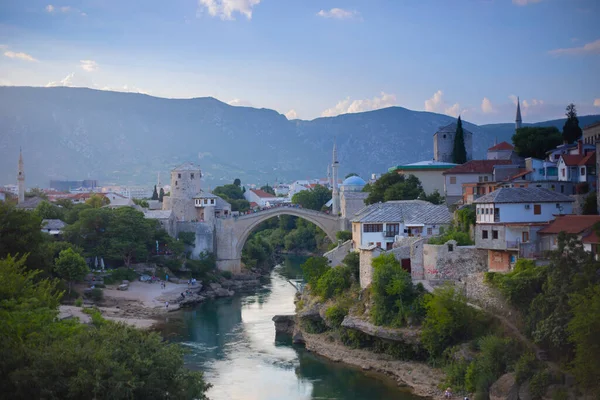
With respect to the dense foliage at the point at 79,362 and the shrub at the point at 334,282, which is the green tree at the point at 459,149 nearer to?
the shrub at the point at 334,282

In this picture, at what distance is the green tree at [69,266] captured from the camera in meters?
37.9

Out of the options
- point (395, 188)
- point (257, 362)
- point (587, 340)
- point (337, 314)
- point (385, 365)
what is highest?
point (395, 188)

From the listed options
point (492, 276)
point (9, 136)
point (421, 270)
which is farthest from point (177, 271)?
→ point (9, 136)

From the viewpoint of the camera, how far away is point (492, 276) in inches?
931

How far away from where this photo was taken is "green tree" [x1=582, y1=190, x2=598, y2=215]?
88.2ft

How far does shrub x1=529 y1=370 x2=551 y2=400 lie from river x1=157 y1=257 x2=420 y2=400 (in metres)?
4.03

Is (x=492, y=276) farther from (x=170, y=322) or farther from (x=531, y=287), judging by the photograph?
(x=170, y=322)

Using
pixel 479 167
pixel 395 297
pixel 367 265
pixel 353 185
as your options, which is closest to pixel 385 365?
pixel 395 297

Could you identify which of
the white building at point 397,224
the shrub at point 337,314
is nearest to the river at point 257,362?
the shrub at point 337,314

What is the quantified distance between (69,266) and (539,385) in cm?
2619

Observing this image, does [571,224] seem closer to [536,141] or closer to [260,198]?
[536,141]

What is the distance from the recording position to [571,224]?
23500mm

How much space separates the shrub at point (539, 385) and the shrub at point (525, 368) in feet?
1.12

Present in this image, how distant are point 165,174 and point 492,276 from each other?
149m
